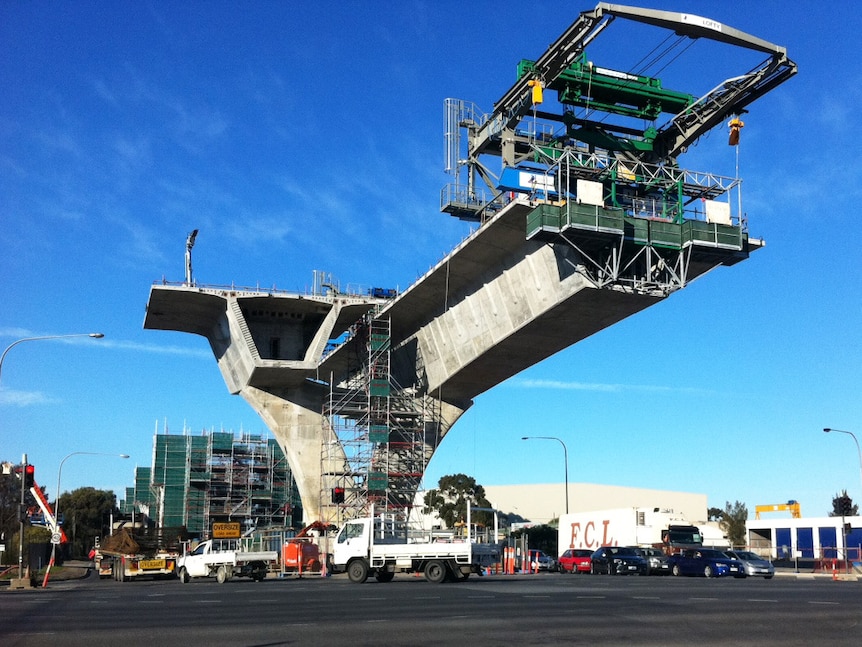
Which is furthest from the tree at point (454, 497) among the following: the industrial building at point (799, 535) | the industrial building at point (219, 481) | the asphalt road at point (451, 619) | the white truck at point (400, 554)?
the asphalt road at point (451, 619)

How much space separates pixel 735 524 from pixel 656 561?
69696mm

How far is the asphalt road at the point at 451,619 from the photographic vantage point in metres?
14.9

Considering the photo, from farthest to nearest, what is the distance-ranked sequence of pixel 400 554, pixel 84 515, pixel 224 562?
pixel 84 515 → pixel 224 562 → pixel 400 554

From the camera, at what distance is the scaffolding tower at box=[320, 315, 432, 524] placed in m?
60.3

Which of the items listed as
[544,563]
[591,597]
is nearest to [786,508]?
[544,563]

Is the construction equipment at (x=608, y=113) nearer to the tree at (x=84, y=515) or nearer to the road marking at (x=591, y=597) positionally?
the road marking at (x=591, y=597)

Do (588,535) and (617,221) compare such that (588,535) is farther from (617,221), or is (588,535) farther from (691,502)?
(691,502)

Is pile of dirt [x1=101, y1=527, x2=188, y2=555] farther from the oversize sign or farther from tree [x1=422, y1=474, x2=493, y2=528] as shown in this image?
tree [x1=422, y1=474, x2=493, y2=528]

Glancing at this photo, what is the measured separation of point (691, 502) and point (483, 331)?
8842cm

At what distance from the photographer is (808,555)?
76.2 m

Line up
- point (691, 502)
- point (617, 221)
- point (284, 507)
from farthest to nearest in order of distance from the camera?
1. point (691, 502)
2. point (284, 507)
3. point (617, 221)

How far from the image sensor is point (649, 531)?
50625mm

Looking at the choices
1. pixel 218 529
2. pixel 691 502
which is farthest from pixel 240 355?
pixel 691 502

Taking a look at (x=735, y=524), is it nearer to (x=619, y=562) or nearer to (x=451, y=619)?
(x=619, y=562)
